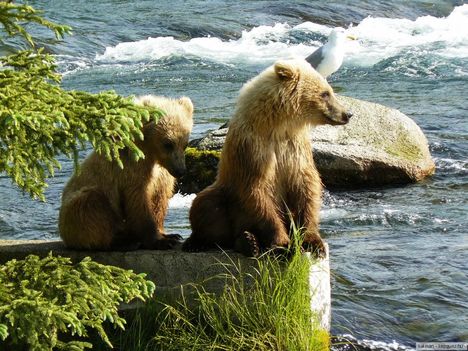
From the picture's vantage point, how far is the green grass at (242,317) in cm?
512

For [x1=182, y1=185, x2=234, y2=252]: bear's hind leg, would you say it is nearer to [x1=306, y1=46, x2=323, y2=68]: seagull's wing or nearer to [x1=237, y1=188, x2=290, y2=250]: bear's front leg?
[x1=237, y1=188, x2=290, y2=250]: bear's front leg

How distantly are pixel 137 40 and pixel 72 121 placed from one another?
16230 millimetres

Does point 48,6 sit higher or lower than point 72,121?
lower

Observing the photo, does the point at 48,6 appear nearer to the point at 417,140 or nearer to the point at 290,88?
the point at 417,140

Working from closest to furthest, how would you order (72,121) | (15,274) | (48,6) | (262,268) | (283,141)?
(72,121)
(15,274)
(262,268)
(283,141)
(48,6)

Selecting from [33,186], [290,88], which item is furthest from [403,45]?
[33,186]

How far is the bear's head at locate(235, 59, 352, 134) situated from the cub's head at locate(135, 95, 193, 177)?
17.3 inches

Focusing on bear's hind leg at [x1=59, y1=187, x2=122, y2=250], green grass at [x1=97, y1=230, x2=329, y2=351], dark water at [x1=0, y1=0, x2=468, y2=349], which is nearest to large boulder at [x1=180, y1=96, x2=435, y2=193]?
dark water at [x1=0, y1=0, x2=468, y2=349]

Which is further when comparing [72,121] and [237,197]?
[237,197]

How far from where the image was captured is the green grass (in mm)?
5117

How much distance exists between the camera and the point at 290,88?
5.83 meters

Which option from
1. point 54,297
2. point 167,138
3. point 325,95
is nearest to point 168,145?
point 167,138

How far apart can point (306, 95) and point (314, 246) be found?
1.04m

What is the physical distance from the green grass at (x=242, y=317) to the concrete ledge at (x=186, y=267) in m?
0.07
